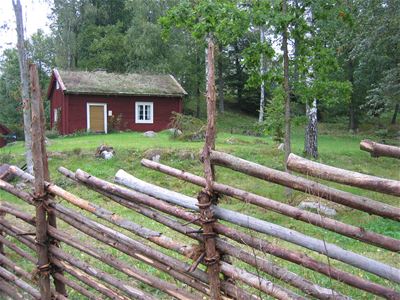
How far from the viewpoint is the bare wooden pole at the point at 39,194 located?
3645mm

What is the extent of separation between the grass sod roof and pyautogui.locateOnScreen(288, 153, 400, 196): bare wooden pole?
75.6 ft

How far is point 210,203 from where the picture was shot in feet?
9.02

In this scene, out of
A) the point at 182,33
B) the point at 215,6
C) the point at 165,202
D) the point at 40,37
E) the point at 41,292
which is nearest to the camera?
the point at 165,202

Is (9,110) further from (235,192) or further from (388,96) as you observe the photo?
(235,192)

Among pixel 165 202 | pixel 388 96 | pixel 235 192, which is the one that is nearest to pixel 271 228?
pixel 235 192

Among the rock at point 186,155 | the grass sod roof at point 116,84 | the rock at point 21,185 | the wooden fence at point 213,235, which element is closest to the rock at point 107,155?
the rock at point 186,155

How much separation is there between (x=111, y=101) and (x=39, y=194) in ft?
72.6

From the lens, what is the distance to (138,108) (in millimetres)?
26062

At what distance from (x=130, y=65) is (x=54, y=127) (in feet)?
29.1

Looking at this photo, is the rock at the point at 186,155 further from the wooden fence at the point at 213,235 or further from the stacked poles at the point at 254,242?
the stacked poles at the point at 254,242

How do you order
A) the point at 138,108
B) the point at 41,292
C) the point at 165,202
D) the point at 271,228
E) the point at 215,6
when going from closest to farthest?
the point at 271,228
the point at 165,202
the point at 41,292
the point at 215,6
the point at 138,108

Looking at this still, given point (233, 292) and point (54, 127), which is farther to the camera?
point (54, 127)

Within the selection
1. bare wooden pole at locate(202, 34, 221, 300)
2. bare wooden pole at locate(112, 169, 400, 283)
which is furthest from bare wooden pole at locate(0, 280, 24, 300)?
bare wooden pole at locate(202, 34, 221, 300)

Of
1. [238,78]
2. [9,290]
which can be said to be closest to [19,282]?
[9,290]
